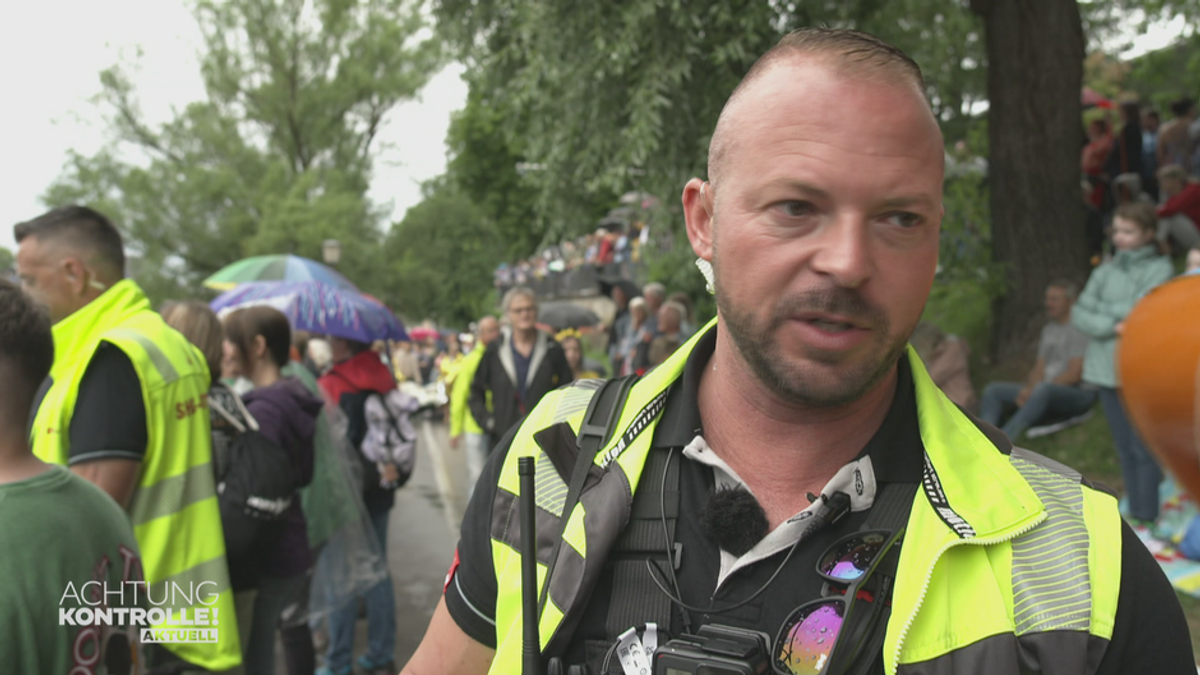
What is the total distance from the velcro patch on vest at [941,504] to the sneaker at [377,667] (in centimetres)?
504

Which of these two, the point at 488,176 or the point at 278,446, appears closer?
the point at 278,446

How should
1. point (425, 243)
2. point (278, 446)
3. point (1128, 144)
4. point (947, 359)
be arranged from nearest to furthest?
point (278, 446), point (947, 359), point (1128, 144), point (425, 243)

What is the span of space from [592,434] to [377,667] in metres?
4.77

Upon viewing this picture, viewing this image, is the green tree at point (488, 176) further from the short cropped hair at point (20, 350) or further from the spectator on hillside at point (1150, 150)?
the short cropped hair at point (20, 350)

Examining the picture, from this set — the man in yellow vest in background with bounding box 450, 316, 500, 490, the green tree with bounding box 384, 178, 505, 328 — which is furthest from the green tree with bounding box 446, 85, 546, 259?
the man in yellow vest in background with bounding box 450, 316, 500, 490

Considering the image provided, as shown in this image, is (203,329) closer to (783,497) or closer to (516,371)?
(783,497)

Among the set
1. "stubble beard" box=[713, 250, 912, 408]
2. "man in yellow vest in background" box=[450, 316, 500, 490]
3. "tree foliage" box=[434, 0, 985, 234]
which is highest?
"tree foliage" box=[434, 0, 985, 234]

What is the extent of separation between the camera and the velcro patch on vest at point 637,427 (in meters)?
1.79

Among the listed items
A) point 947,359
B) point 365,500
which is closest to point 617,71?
point 947,359

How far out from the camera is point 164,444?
3.47 m

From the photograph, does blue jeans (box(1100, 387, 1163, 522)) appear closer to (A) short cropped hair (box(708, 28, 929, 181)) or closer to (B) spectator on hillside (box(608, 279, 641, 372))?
(A) short cropped hair (box(708, 28, 929, 181))

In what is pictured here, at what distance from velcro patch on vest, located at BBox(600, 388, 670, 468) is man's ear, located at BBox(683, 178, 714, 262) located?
0.29 m

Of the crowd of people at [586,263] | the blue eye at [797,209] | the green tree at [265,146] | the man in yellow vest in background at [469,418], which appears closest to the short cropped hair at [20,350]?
the blue eye at [797,209]

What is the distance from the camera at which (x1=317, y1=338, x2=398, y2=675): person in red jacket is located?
5969mm
